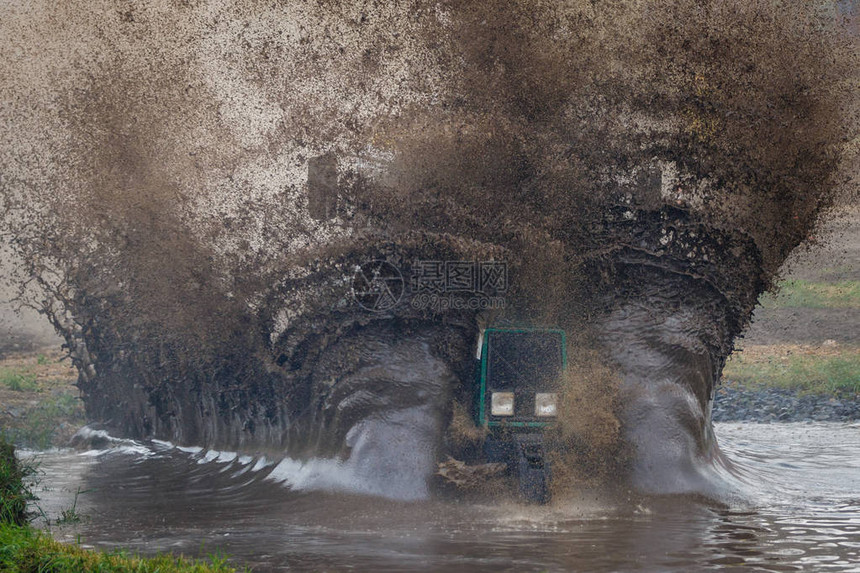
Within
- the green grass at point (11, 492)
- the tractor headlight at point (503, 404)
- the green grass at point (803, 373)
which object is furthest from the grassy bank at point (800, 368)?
the green grass at point (11, 492)

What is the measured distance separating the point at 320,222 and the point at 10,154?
5034 mm

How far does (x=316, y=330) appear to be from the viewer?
9586mm

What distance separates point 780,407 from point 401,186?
29.4 feet

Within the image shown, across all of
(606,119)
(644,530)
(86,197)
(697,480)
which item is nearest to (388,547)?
(644,530)

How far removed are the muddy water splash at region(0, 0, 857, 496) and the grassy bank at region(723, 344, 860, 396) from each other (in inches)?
299

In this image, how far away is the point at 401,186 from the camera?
987 cm

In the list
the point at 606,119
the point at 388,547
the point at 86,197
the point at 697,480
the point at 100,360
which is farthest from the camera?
the point at 100,360

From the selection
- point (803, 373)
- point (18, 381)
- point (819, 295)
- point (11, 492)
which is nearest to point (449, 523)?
point (11, 492)

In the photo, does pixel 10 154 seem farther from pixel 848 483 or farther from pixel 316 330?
pixel 848 483

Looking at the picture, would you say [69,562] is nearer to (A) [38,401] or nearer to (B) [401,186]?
(B) [401,186]

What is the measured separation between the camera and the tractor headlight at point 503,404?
307 inches

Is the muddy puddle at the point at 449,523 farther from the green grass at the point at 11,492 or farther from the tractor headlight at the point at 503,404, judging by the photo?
the tractor headlight at the point at 503,404

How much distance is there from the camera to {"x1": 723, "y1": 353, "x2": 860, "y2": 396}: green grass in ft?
55.0

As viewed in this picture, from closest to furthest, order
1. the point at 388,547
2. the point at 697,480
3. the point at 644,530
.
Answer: the point at 388,547 < the point at 644,530 < the point at 697,480
